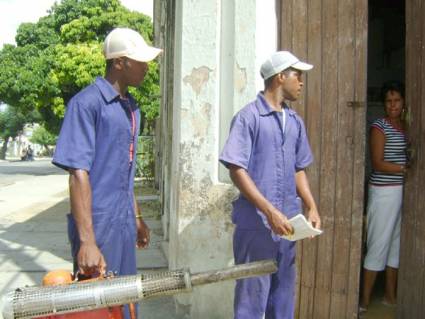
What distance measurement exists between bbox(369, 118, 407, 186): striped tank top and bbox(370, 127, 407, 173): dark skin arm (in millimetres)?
33

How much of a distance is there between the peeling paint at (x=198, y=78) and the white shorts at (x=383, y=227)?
65.0 inches

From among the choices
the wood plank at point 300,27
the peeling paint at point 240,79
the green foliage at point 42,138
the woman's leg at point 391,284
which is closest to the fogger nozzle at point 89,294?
the peeling paint at point 240,79

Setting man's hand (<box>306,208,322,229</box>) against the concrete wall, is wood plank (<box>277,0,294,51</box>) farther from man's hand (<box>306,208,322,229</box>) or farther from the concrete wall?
man's hand (<box>306,208,322,229</box>)

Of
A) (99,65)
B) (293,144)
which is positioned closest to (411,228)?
(293,144)

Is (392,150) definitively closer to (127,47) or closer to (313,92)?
(313,92)

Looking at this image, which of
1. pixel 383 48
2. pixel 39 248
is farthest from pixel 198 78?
pixel 39 248

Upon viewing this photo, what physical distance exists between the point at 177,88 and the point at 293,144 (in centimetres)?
146

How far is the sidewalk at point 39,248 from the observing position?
547cm

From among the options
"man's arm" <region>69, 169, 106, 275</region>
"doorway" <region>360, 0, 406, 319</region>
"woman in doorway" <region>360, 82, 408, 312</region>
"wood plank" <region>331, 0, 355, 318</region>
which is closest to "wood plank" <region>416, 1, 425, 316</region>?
"woman in doorway" <region>360, 82, 408, 312</region>

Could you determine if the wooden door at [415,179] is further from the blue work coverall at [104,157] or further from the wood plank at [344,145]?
the blue work coverall at [104,157]

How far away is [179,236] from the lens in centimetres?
423

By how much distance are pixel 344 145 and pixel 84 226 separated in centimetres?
222

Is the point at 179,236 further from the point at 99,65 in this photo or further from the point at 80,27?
the point at 80,27

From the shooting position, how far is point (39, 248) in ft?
24.5
